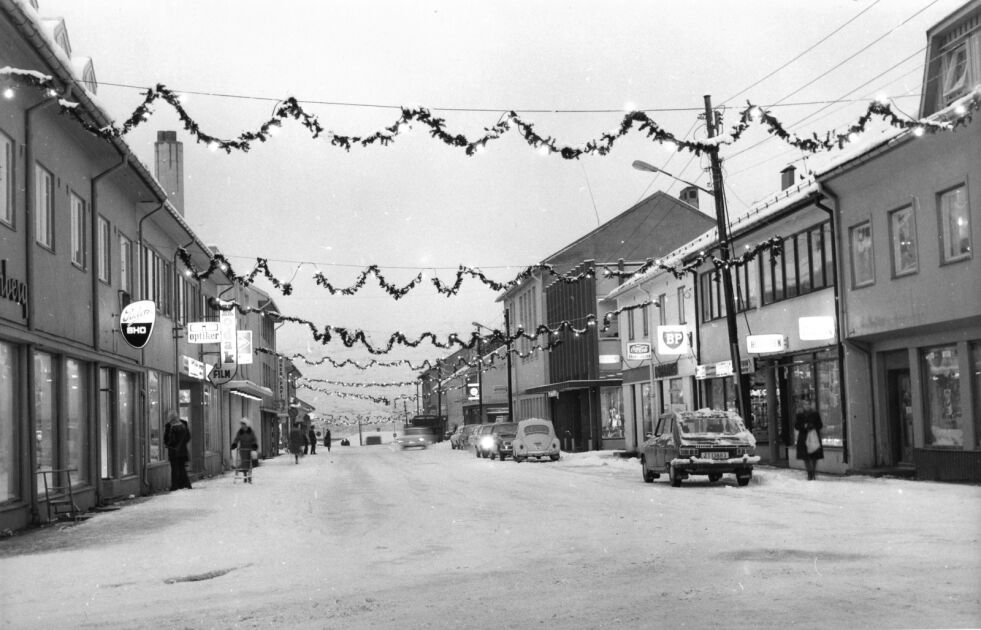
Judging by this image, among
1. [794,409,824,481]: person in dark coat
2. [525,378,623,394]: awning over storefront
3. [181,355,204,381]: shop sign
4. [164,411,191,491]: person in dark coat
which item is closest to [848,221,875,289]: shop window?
[794,409,824,481]: person in dark coat

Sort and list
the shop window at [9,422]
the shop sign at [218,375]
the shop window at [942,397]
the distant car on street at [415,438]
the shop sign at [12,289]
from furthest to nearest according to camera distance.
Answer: the distant car on street at [415,438]
the shop sign at [218,375]
the shop window at [942,397]
the shop window at [9,422]
the shop sign at [12,289]

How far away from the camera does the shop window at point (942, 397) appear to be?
2317cm

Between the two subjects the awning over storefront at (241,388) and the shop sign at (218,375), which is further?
the awning over storefront at (241,388)

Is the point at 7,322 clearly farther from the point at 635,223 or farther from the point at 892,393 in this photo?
the point at 635,223

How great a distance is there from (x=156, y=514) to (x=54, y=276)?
4488mm

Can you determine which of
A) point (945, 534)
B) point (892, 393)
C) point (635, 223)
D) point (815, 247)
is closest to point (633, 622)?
point (945, 534)

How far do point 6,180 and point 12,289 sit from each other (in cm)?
163

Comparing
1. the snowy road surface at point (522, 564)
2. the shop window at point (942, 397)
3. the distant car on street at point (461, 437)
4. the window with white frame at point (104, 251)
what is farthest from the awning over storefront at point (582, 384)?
the window with white frame at point (104, 251)

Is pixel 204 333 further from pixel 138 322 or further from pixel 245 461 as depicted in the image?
pixel 138 322

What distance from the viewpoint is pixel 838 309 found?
2747cm

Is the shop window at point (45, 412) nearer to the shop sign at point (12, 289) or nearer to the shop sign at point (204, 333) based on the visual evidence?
the shop sign at point (12, 289)

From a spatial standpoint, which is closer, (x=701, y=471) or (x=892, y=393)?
(x=701, y=471)

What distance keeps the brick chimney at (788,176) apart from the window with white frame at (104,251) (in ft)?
79.7

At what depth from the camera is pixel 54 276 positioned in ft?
63.4
